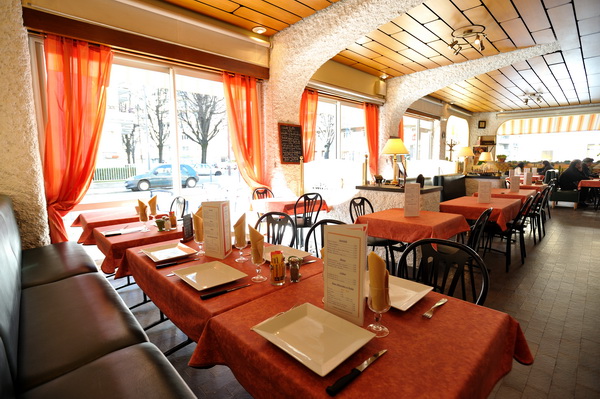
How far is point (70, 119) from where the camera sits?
314 cm

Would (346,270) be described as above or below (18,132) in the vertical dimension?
below

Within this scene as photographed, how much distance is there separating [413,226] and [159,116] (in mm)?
3379

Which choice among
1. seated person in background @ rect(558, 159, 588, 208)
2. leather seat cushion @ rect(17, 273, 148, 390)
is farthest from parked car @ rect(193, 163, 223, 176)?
seated person in background @ rect(558, 159, 588, 208)

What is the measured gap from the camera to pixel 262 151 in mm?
4910

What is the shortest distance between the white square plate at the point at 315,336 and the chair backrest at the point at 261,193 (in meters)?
3.70

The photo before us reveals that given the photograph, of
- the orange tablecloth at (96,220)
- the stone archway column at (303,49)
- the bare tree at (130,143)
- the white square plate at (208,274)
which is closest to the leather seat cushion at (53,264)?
the orange tablecloth at (96,220)

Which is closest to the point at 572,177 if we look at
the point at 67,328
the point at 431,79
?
the point at 431,79

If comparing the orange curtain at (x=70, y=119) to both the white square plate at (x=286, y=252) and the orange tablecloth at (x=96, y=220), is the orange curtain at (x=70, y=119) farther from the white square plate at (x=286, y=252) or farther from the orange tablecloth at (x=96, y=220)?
the white square plate at (x=286, y=252)

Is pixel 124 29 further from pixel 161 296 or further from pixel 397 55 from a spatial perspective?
pixel 397 55

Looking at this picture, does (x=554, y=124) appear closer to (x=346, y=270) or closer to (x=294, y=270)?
(x=294, y=270)

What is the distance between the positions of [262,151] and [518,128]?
38.6ft

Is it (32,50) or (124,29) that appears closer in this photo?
(32,50)

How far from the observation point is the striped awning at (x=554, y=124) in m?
11.0

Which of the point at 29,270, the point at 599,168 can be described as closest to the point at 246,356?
the point at 29,270
